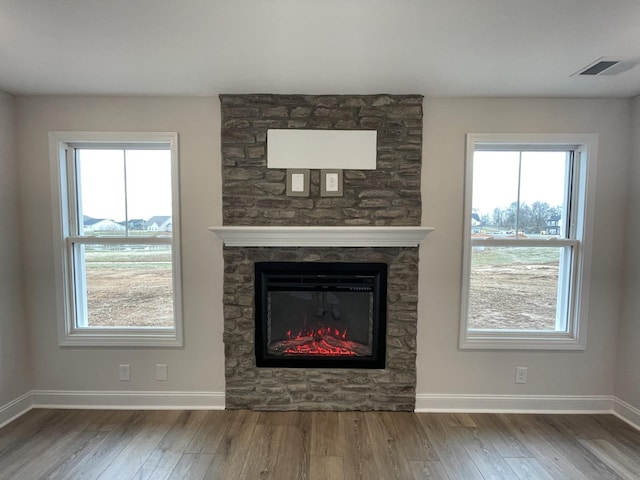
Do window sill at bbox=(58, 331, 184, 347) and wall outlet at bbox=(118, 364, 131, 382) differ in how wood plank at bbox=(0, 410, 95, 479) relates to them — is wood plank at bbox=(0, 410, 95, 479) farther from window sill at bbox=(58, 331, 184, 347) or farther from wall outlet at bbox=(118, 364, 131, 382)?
window sill at bbox=(58, 331, 184, 347)

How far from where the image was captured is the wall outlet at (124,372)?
8.04ft

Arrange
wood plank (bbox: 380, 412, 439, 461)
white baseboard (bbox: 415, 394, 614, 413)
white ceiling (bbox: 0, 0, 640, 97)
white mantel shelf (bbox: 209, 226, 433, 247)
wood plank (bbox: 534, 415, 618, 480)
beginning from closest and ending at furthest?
white ceiling (bbox: 0, 0, 640, 97)
wood plank (bbox: 534, 415, 618, 480)
wood plank (bbox: 380, 412, 439, 461)
white mantel shelf (bbox: 209, 226, 433, 247)
white baseboard (bbox: 415, 394, 614, 413)

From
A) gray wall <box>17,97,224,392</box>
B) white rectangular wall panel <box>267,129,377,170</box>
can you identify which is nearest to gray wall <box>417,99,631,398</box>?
white rectangular wall panel <box>267,129,377,170</box>

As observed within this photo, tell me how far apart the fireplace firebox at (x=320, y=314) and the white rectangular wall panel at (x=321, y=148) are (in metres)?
0.76

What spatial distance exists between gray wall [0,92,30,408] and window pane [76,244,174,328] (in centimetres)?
39

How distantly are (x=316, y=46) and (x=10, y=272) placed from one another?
8.83ft

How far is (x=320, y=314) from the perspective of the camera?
8.11ft

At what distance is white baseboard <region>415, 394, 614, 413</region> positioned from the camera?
244 cm

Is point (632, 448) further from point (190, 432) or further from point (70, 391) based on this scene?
point (70, 391)

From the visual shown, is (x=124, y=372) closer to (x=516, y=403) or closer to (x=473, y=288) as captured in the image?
(x=473, y=288)

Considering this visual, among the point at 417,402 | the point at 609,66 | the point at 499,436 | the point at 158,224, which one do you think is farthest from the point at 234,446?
the point at 609,66

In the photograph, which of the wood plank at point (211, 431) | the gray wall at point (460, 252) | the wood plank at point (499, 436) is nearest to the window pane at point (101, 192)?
the wood plank at point (211, 431)

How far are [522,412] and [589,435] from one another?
0.40 metres

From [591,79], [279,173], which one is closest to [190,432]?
[279,173]
